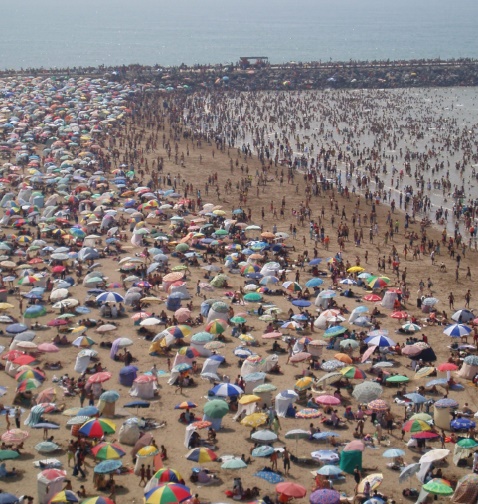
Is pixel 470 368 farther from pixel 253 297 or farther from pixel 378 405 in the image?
pixel 253 297

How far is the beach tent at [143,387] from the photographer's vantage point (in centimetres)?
2242

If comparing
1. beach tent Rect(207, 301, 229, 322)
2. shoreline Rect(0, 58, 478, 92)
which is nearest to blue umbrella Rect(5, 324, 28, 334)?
beach tent Rect(207, 301, 229, 322)

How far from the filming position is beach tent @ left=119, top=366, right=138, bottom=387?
23.3m

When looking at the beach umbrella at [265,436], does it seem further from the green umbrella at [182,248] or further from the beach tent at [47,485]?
the green umbrella at [182,248]

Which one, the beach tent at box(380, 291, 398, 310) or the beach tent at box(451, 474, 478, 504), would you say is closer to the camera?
the beach tent at box(451, 474, 478, 504)

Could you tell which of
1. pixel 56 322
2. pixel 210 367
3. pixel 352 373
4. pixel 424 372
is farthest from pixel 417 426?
pixel 56 322

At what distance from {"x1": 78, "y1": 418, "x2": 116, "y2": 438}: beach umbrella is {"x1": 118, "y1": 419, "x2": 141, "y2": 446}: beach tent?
28.9 inches

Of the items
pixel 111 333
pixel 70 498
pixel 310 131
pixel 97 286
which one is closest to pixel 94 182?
pixel 97 286

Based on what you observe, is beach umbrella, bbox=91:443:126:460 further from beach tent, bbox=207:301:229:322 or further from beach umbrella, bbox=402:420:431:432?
beach tent, bbox=207:301:229:322

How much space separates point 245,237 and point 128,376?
51.3ft

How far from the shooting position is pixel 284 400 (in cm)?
2112

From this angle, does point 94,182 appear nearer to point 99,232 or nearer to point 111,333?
point 99,232

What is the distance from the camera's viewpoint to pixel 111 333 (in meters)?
27.5

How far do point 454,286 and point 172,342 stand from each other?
12.7 meters
